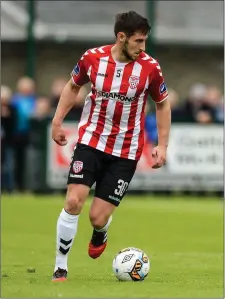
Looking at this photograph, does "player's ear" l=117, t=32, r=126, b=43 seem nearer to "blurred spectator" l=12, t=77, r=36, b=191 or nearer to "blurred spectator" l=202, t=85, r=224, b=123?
"blurred spectator" l=12, t=77, r=36, b=191

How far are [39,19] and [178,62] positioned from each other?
4588 millimetres

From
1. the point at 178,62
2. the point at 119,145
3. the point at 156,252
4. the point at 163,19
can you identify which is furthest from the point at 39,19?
the point at 119,145

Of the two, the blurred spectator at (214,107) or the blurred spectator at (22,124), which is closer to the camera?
the blurred spectator at (22,124)

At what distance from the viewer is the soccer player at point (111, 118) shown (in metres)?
8.85

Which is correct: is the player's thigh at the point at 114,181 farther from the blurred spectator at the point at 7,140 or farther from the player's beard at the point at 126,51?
the blurred spectator at the point at 7,140

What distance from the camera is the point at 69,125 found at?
68.1ft

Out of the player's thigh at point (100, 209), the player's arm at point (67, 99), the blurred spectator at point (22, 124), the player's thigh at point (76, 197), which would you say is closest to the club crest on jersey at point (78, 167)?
the player's thigh at point (76, 197)

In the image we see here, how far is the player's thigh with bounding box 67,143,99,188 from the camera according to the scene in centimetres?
889

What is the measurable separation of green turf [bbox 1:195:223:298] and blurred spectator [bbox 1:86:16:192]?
559mm

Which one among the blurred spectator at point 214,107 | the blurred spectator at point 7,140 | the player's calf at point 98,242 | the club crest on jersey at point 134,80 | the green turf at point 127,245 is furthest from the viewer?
the blurred spectator at point 214,107

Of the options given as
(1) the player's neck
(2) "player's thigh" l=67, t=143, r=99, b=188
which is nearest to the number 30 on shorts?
(2) "player's thigh" l=67, t=143, r=99, b=188

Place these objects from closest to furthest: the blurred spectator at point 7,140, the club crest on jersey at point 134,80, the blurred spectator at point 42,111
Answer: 1. the club crest on jersey at point 134,80
2. the blurred spectator at point 7,140
3. the blurred spectator at point 42,111

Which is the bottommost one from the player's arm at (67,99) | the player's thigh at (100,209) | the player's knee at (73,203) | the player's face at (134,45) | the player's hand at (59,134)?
the player's thigh at (100,209)

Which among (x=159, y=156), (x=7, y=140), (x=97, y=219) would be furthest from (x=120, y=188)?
(x=7, y=140)
